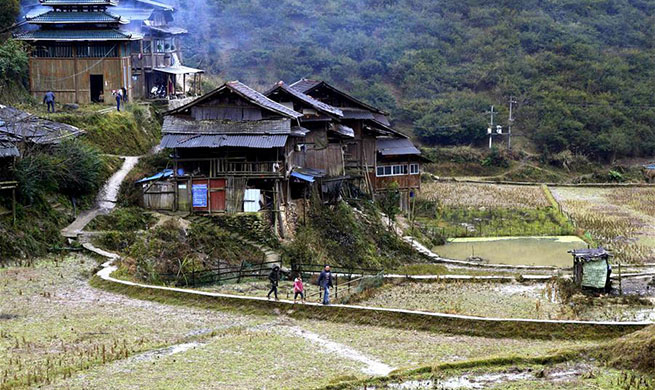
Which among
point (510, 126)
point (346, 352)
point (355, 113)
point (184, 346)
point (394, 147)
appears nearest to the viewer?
point (346, 352)

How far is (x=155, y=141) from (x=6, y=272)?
16478mm

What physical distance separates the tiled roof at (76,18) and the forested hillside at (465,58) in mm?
30135

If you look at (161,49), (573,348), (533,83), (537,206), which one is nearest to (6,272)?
(573,348)

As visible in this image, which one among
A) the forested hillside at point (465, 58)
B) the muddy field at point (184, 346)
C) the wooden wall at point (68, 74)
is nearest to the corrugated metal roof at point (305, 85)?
→ the wooden wall at point (68, 74)

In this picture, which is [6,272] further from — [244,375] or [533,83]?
[533,83]

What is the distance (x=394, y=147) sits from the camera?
4603 centimetres

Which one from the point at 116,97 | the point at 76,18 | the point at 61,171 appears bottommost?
the point at 61,171

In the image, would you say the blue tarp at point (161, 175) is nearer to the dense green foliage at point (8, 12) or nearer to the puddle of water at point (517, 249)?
the puddle of water at point (517, 249)

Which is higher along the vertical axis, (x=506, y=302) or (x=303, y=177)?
(x=303, y=177)

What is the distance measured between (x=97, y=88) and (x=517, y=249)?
18965 mm

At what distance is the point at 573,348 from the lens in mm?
20750

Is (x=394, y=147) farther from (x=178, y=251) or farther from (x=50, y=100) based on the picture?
(x=178, y=251)

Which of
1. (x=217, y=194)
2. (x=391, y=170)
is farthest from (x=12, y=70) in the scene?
(x=391, y=170)

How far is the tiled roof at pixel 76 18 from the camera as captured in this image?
41938 millimetres
